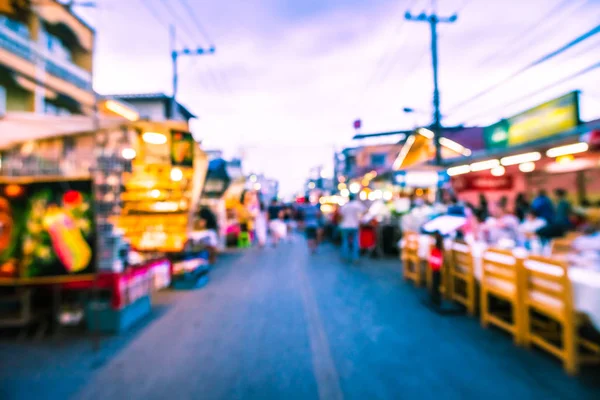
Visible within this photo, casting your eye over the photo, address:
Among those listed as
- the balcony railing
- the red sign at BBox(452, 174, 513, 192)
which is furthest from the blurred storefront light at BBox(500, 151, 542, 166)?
the balcony railing

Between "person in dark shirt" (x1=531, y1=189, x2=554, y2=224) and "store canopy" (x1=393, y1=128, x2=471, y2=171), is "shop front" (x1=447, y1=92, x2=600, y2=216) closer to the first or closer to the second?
"person in dark shirt" (x1=531, y1=189, x2=554, y2=224)

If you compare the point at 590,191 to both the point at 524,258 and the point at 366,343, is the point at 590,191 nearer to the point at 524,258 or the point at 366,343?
the point at 524,258

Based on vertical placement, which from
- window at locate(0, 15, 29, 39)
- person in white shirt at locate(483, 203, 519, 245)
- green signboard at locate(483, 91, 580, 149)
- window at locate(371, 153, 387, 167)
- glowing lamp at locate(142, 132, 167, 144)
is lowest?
person in white shirt at locate(483, 203, 519, 245)

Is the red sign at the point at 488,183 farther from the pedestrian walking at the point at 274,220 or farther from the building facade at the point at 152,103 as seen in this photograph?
the building facade at the point at 152,103

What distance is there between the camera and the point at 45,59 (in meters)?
16.9

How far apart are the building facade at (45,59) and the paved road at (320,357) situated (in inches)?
473

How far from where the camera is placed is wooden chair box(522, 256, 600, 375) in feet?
12.5

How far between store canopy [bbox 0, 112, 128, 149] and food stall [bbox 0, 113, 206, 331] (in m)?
0.01

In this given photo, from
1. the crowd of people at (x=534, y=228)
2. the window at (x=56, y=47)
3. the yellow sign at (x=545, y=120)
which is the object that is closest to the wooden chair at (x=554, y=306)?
the crowd of people at (x=534, y=228)

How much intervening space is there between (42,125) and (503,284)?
6.90m

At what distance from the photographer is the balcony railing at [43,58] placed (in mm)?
15454

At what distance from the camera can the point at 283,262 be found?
469 inches

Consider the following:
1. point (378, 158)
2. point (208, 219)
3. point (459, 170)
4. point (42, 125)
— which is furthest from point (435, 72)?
point (378, 158)

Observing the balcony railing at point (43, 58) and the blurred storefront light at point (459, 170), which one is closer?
the blurred storefront light at point (459, 170)
